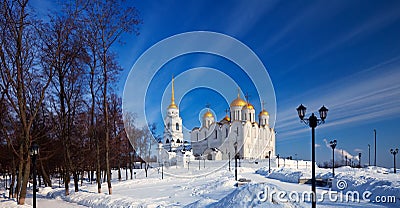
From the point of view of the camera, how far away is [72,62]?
1848 centimetres

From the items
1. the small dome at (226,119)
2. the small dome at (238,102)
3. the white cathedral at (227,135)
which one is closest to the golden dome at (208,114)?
the white cathedral at (227,135)

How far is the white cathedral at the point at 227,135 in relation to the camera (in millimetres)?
57156

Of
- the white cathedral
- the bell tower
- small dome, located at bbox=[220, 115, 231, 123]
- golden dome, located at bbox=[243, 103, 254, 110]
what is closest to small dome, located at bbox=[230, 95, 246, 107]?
the white cathedral

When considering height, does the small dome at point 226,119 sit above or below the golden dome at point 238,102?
below

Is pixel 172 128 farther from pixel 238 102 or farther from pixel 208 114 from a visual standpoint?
pixel 238 102

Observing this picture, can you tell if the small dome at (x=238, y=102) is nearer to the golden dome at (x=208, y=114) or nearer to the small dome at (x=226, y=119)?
the small dome at (x=226, y=119)

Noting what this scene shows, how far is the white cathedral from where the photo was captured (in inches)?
2250

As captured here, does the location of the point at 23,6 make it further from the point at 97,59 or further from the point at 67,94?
the point at 67,94

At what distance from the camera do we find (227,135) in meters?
60.4

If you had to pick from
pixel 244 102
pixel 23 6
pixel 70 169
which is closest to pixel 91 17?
pixel 23 6

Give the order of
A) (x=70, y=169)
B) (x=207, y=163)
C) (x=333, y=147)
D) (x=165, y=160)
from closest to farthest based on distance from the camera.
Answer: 1. (x=70, y=169)
2. (x=333, y=147)
3. (x=207, y=163)
4. (x=165, y=160)

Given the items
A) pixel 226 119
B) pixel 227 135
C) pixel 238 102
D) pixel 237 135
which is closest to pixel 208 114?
pixel 226 119

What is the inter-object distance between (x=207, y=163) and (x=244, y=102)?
1605 centimetres

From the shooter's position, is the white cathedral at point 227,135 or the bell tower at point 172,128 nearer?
the white cathedral at point 227,135
